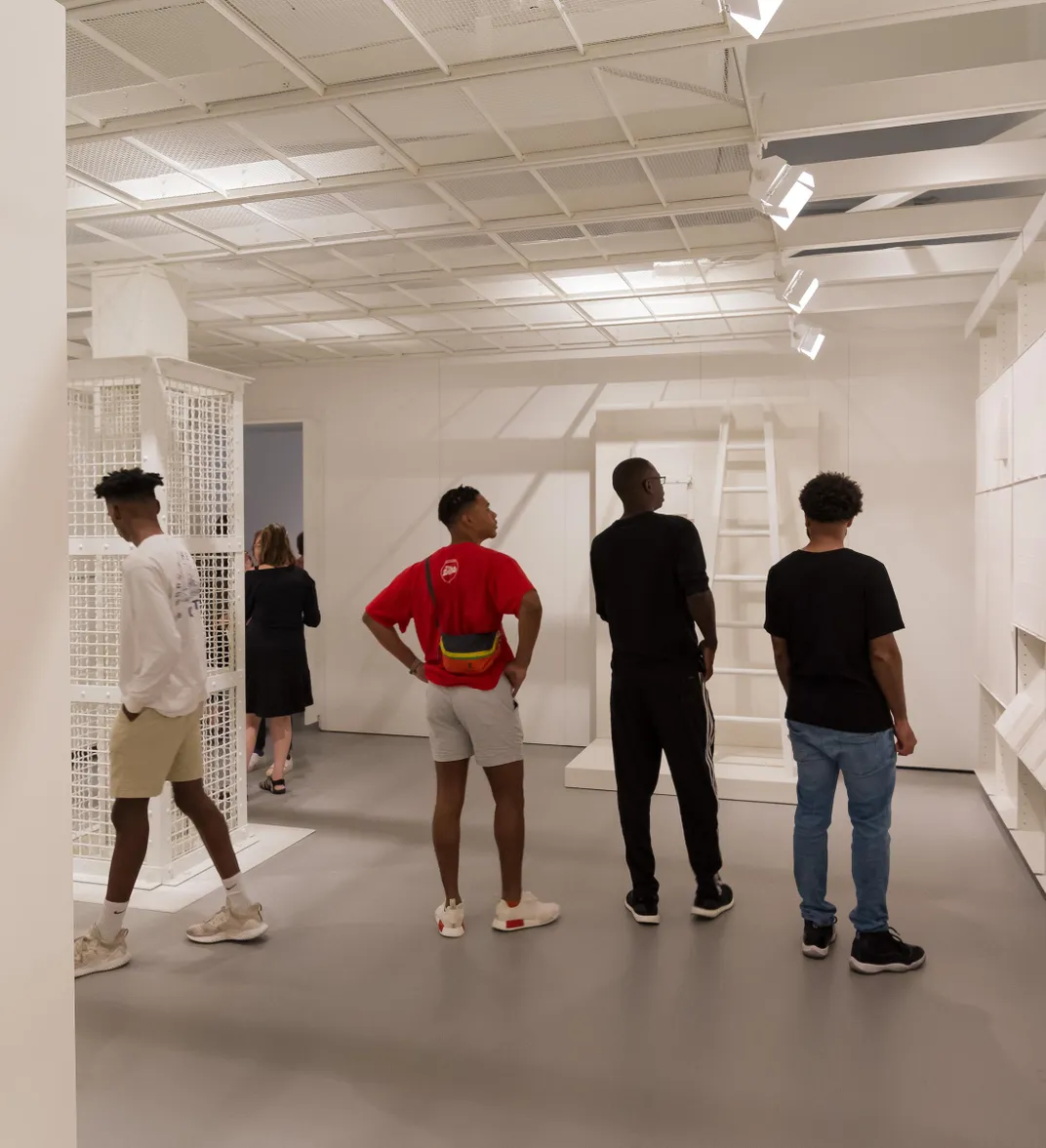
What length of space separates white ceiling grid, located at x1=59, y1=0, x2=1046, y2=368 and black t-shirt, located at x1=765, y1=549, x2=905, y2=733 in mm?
1433

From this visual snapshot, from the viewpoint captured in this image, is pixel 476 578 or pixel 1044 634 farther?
pixel 1044 634

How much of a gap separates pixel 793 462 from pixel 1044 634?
2.67 meters

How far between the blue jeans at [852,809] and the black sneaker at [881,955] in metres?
0.03

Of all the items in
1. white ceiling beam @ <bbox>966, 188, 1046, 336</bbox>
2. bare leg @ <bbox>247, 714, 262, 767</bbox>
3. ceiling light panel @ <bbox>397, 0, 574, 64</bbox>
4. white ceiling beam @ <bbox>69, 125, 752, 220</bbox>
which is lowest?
bare leg @ <bbox>247, 714, 262, 767</bbox>

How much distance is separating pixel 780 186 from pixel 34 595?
2719mm

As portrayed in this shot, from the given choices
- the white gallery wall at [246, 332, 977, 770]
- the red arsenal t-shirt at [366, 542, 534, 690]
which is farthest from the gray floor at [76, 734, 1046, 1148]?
the white gallery wall at [246, 332, 977, 770]

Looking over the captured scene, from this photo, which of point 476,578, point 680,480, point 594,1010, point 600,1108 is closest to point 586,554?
point 680,480

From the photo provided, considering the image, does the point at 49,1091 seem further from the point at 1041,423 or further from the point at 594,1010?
the point at 1041,423

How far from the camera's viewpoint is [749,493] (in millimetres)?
6180

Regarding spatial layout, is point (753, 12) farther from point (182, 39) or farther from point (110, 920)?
point (110, 920)

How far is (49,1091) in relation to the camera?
120 cm

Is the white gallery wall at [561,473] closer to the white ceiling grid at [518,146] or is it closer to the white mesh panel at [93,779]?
the white ceiling grid at [518,146]

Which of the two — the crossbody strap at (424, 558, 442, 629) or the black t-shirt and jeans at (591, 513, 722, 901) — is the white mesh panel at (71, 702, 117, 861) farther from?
the black t-shirt and jeans at (591, 513, 722, 901)

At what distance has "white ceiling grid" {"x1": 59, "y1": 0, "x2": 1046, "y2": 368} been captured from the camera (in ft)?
8.38
